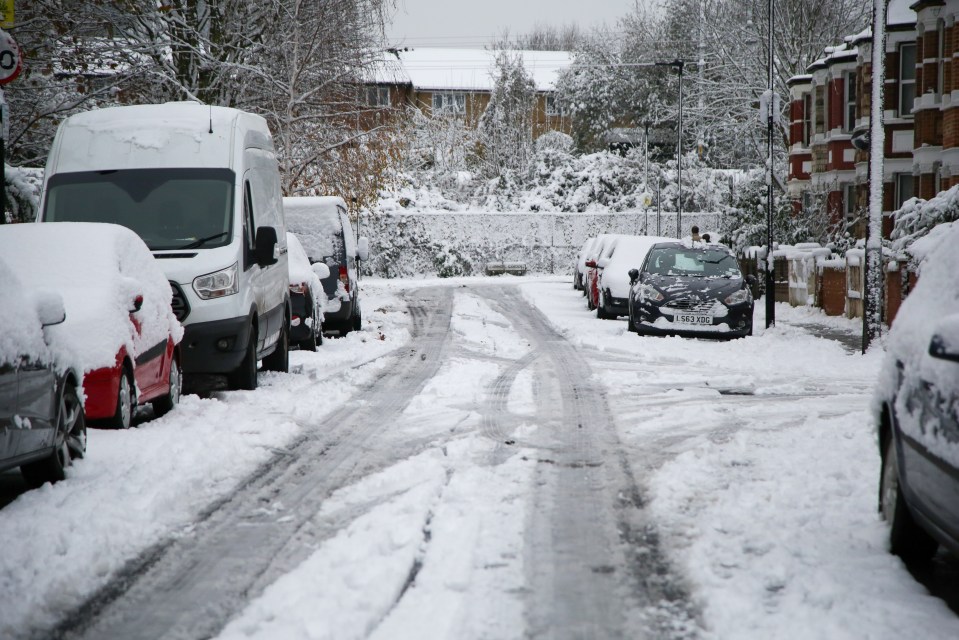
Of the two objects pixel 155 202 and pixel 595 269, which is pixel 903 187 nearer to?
pixel 595 269

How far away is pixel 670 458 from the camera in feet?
27.6

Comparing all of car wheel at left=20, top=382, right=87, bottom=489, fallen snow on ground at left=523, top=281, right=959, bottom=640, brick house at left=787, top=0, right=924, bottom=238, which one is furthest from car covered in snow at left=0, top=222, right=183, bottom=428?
brick house at left=787, top=0, right=924, bottom=238

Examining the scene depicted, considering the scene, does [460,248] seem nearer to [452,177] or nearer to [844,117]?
[452,177]

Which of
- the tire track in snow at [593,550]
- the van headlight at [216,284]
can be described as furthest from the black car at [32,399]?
the van headlight at [216,284]

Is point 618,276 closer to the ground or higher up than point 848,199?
closer to the ground

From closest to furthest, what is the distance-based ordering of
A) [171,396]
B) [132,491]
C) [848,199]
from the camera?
1. [132,491]
2. [171,396]
3. [848,199]

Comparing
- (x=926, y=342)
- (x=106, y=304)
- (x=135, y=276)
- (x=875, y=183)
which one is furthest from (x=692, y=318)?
(x=926, y=342)

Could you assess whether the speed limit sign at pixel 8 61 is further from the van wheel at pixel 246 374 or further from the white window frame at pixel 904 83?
the white window frame at pixel 904 83

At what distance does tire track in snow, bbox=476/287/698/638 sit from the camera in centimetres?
469

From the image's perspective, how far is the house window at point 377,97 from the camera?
2636cm

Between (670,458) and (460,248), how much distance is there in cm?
4747

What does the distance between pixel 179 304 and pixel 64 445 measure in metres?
4.12

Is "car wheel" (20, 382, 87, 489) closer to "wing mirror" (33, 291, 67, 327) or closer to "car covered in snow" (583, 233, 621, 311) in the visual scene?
"wing mirror" (33, 291, 67, 327)

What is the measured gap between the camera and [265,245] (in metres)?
12.3
